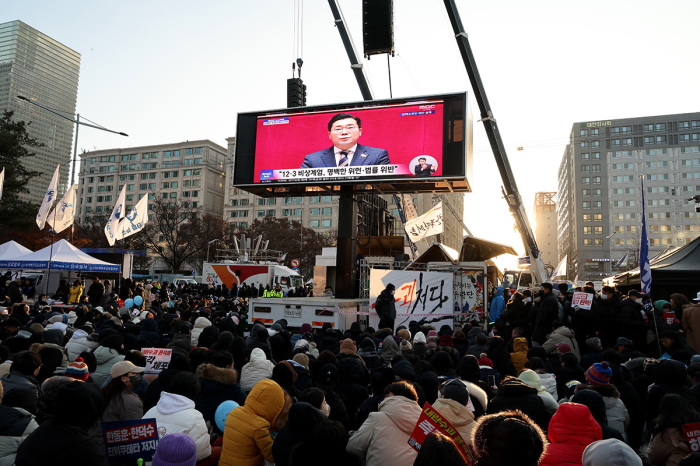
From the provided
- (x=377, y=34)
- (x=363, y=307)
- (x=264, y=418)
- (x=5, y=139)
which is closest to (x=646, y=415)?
(x=264, y=418)

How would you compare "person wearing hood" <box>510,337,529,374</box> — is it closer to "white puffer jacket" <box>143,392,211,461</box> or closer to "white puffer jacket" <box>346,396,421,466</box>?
"white puffer jacket" <box>346,396,421,466</box>

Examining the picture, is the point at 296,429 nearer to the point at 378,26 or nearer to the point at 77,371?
the point at 77,371

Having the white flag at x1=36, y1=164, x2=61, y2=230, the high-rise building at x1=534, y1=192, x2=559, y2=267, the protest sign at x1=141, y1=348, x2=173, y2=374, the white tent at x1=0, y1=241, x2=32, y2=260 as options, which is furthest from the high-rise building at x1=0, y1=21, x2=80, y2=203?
the high-rise building at x1=534, y1=192, x2=559, y2=267

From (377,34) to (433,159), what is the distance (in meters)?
5.39

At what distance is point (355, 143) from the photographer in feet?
58.5

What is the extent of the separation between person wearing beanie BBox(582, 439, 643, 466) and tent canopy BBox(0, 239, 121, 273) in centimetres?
2143

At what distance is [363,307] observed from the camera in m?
16.2

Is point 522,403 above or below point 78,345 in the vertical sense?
above

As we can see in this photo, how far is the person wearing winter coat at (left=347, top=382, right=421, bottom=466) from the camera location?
368 centimetres

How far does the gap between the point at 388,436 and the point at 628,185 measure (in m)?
118

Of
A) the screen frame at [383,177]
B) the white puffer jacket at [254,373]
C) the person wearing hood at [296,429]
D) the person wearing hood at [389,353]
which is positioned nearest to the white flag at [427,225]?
the screen frame at [383,177]

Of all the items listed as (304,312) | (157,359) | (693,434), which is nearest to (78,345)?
(157,359)

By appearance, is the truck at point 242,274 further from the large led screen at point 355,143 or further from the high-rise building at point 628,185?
the high-rise building at point 628,185

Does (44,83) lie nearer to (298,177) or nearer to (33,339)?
(298,177)
